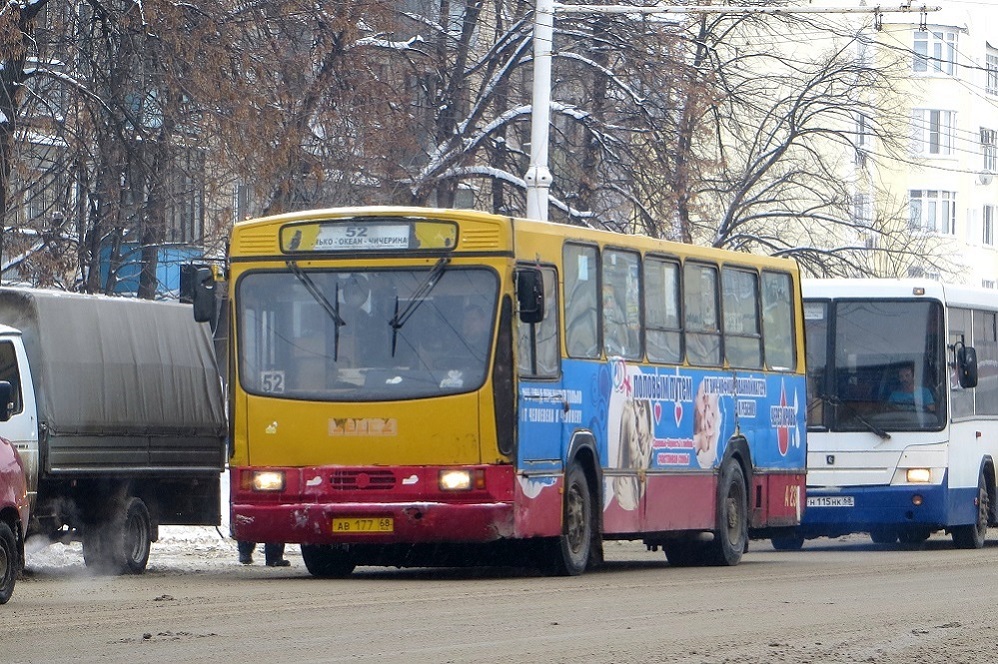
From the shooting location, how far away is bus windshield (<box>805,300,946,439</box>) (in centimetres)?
2383

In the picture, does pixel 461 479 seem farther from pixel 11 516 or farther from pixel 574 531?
pixel 11 516

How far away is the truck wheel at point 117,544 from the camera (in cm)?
1847

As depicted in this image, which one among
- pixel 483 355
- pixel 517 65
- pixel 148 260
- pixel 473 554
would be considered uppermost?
pixel 517 65

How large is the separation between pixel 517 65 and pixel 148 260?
6521 mm

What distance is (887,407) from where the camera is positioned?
78.5 feet

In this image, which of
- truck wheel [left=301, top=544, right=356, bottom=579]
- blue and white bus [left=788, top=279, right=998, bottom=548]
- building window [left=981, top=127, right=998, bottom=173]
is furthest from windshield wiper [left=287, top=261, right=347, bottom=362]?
building window [left=981, top=127, right=998, bottom=173]

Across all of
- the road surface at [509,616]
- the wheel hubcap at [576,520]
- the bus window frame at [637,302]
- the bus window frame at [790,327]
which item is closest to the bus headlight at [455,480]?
the road surface at [509,616]

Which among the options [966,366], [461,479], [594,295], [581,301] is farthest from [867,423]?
[461,479]

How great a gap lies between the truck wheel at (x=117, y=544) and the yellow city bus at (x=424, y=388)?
1.90m

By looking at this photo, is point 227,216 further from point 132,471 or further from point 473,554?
point 473,554

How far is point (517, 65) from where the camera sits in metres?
31.3

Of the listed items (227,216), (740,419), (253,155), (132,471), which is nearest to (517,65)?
(227,216)

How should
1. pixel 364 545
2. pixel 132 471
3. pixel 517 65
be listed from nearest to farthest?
pixel 364 545 < pixel 132 471 < pixel 517 65

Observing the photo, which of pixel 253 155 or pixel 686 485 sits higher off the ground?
pixel 253 155
